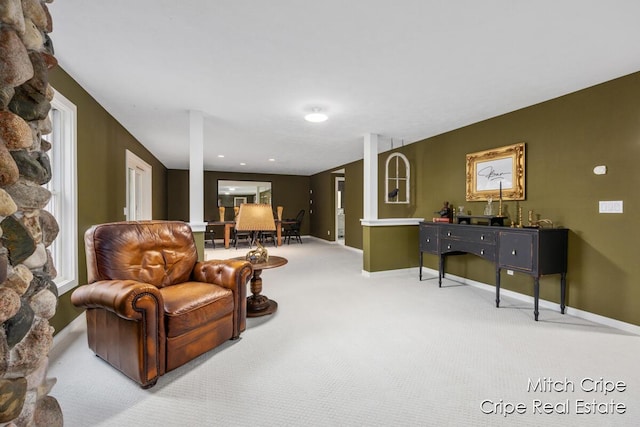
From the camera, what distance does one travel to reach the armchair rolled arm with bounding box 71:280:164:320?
5.45 feet

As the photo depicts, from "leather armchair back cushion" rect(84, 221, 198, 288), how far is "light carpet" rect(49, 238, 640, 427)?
61 cm

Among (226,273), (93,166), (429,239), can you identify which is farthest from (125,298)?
(429,239)

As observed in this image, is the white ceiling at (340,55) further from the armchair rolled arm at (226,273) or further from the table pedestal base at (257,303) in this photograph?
the table pedestal base at (257,303)

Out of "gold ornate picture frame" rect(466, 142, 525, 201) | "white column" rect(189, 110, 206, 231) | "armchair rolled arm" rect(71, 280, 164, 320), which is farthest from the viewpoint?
"white column" rect(189, 110, 206, 231)

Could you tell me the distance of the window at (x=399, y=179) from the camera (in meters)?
5.01

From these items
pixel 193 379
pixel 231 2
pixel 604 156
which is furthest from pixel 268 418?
pixel 604 156

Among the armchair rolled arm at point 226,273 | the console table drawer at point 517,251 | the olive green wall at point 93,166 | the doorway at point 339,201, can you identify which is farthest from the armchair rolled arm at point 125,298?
the doorway at point 339,201

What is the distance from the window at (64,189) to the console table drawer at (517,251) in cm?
403

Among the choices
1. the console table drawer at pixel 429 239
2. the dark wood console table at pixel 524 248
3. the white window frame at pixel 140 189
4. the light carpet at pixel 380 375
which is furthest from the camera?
the white window frame at pixel 140 189

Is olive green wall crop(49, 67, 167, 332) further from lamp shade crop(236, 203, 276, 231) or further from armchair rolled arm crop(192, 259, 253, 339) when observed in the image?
lamp shade crop(236, 203, 276, 231)

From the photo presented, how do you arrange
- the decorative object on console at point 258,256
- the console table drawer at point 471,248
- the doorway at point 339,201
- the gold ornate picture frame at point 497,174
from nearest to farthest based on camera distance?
the decorative object on console at point 258,256
the console table drawer at point 471,248
the gold ornate picture frame at point 497,174
the doorway at point 339,201

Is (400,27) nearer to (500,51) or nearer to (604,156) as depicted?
(500,51)

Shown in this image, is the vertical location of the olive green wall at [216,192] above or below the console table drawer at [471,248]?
above

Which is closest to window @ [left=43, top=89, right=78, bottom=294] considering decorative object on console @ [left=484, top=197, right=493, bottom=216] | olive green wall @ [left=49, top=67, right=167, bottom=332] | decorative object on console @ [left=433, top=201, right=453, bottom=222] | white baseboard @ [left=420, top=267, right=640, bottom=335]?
olive green wall @ [left=49, top=67, right=167, bottom=332]
